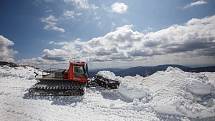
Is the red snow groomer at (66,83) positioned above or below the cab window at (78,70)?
below

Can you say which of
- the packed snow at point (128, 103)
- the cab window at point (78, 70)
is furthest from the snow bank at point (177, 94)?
the cab window at point (78, 70)

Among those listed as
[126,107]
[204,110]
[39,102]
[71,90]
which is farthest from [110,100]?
[204,110]

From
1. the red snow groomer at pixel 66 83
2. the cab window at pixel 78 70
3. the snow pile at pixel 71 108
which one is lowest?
the snow pile at pixel 71 108

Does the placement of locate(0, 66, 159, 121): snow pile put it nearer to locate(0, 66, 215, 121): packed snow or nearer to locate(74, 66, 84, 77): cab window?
locate(0, 66, 215, 121): packed snow

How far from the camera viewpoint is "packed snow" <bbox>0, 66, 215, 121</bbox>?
13289 millimetres

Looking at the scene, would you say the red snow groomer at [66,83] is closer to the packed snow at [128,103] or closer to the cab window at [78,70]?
the cab window at [78,70]

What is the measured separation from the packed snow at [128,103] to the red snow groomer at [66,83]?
0.62 m

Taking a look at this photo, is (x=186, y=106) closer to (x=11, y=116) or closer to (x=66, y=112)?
(x=66, y=112)

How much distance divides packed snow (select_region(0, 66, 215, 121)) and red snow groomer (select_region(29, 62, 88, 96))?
→ 623 mm

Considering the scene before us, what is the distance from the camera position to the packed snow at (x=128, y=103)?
13.3 meters

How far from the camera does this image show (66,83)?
18.1m

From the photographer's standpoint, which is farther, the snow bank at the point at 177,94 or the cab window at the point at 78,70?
the cab window at the point at 78,70

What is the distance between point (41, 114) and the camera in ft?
44.4

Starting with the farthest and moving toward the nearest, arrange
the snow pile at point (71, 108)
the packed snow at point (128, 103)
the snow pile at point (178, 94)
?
the snow pile at point (178, 94) < the packed snow at point (128, 103) < the snow pile at point (71, 108)
